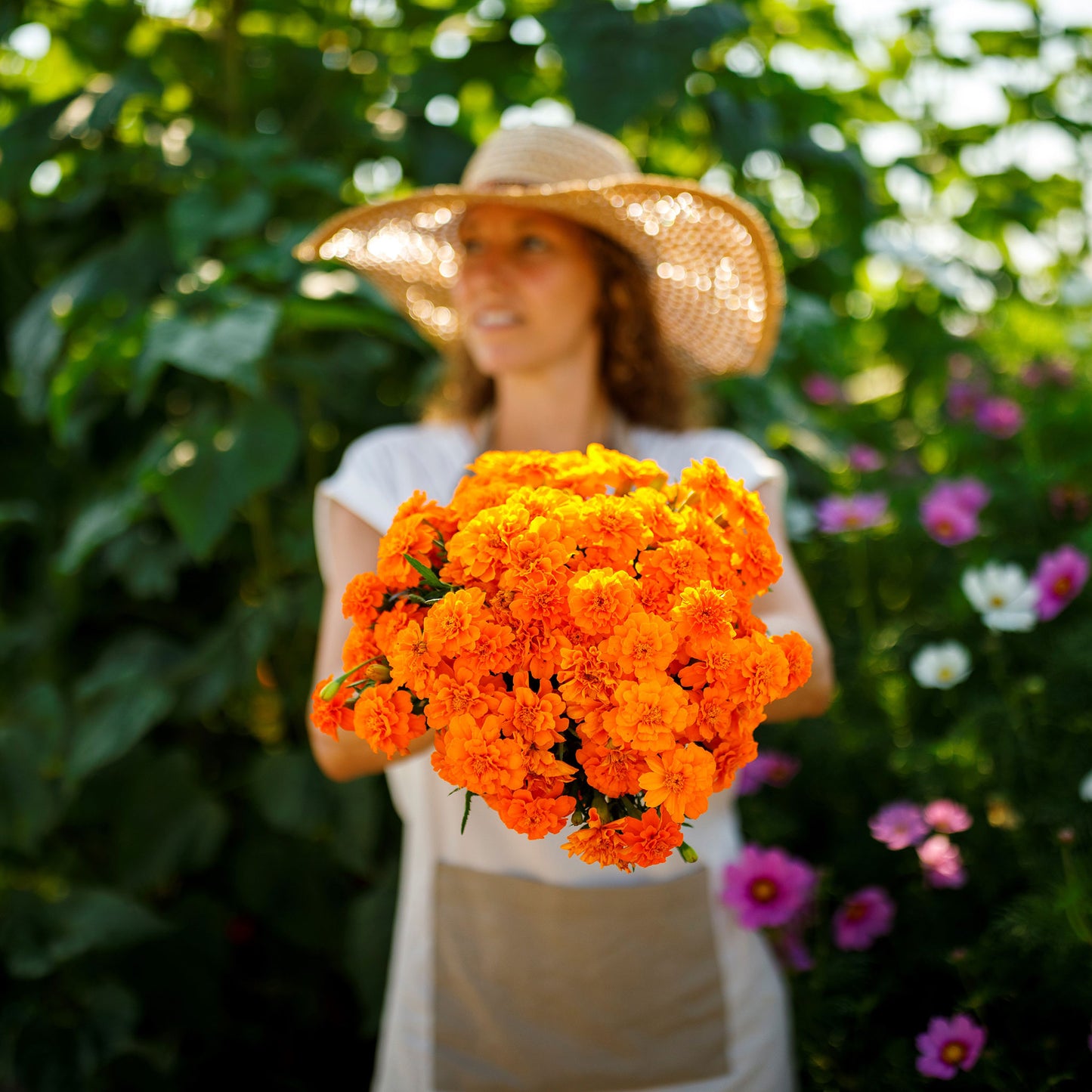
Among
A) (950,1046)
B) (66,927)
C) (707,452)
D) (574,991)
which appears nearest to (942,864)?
(950,1046)

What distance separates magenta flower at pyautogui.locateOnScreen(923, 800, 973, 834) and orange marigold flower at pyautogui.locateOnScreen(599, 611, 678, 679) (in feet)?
2.75

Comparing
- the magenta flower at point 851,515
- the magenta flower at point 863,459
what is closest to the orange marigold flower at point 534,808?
the magenta flower at point 851,515

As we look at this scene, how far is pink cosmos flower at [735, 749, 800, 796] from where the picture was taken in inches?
57.7

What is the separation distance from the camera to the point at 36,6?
1.54m

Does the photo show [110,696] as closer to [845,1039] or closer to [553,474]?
[553,474]

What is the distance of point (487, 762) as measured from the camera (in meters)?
0.59

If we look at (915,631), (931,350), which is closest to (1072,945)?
(915,631)

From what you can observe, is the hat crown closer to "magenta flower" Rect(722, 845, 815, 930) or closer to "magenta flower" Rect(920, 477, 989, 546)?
"magenta flower" Rect(920, 477, 989, 546)

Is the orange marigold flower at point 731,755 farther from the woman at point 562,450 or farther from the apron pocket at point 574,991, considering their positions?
the apron pocket at point 574,991

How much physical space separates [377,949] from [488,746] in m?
1.04

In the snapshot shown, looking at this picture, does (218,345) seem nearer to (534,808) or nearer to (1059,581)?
(534,808)

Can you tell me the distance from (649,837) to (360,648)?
0.24 m

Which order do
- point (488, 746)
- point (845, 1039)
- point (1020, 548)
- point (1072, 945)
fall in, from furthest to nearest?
1. point (1020, 548)
2. point (845, 1039)
3. point (1072, 945)
4. point (488, 746)

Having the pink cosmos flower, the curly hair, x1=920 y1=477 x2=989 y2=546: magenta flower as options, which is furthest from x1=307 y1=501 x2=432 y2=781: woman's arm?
x1=920 y1=477 x2=989 y2=546: magenta flower
